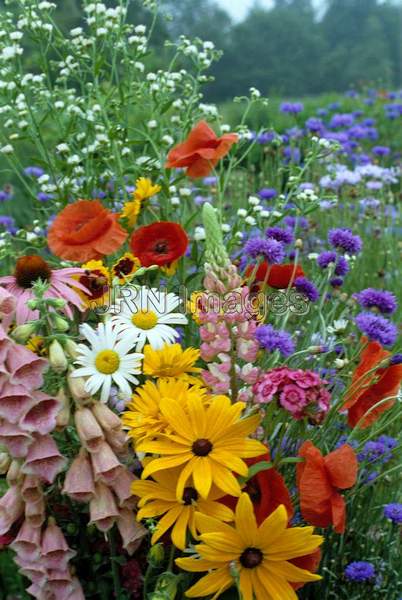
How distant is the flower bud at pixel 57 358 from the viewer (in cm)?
120

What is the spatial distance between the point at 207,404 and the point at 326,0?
41820mm

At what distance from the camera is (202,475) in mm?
1164

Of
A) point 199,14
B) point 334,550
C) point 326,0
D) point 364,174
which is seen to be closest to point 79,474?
point 334,550

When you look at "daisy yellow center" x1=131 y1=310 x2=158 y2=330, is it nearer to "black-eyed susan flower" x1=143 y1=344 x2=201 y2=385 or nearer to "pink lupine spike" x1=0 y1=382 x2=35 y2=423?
"black-eyed susan flower" x1=143 y1=344 x2=201 y2=385

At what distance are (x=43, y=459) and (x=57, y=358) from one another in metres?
0.18

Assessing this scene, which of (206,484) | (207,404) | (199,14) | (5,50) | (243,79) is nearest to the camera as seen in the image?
(206,484)

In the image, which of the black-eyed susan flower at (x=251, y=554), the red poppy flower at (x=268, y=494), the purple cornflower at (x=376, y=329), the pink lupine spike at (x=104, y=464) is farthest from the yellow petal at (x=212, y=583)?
the purple cornflower at (x=376, y=329)

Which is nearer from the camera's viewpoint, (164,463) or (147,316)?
(164,463)

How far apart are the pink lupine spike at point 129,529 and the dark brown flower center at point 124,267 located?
0.49m

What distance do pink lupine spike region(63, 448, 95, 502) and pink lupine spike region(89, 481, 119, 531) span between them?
0.01 meters

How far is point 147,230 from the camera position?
1.62 metres

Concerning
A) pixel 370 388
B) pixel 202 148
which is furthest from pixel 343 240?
pixel 370 388

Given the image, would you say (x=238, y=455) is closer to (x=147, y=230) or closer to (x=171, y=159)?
(x=147, y=230)

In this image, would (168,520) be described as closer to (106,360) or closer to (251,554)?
(251,554)
